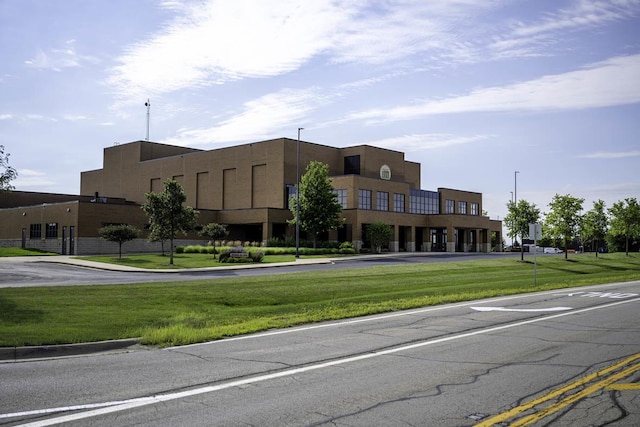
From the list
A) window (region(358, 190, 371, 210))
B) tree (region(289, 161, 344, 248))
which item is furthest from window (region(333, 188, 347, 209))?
tree (region(289, 161, 344, 248))

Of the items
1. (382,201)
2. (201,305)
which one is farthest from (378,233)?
(201,305)

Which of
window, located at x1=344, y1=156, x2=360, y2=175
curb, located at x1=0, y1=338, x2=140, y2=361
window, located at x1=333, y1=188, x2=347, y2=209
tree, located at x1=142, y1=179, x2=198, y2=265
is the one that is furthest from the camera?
window, located at x1=344, y1=156, x2=360, y2=175

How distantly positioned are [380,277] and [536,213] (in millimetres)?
45841

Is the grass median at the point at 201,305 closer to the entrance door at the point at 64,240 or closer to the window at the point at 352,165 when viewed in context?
the entrance door at the point at 64,240

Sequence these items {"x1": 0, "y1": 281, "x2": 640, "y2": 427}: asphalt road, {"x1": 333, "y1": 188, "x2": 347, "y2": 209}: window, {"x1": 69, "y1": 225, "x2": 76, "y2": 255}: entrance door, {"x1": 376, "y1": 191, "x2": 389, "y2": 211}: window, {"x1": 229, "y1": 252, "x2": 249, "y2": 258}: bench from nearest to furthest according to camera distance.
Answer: {"x1": 0, "y1": 281, "x2": 640, "y2": 427}: asphalt road → {"x1": 229, "y1": 252, "x2": 249, "y2": 258}: bench → {"x1": 69, "y1": 225, "x2": 76, "y2": 255}: entrance door → {"x1": 333, "y1": 188, "x2": 347, "y2": 209}: window → {"x1": 376, "y1": 191, "x2": 389, "y2": 211}: window

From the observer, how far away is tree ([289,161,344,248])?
5634 cm

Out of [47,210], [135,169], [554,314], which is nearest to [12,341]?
[554,314]

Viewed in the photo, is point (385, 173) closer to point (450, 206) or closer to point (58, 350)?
point (450, 206)

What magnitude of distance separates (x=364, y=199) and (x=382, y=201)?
3547 mm

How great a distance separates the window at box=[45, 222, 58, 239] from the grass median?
1552 inches

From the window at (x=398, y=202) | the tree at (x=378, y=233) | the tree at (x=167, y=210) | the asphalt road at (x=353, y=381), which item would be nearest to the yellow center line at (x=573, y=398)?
the asphalt road at (x=353, y=381)

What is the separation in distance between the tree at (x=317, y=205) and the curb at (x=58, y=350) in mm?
45383

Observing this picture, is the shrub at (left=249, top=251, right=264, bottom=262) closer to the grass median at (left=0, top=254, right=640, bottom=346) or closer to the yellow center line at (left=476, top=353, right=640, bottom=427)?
the grass median at (left=0, top=254, right=640, bottom=346)

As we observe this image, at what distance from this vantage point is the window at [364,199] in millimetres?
65275
